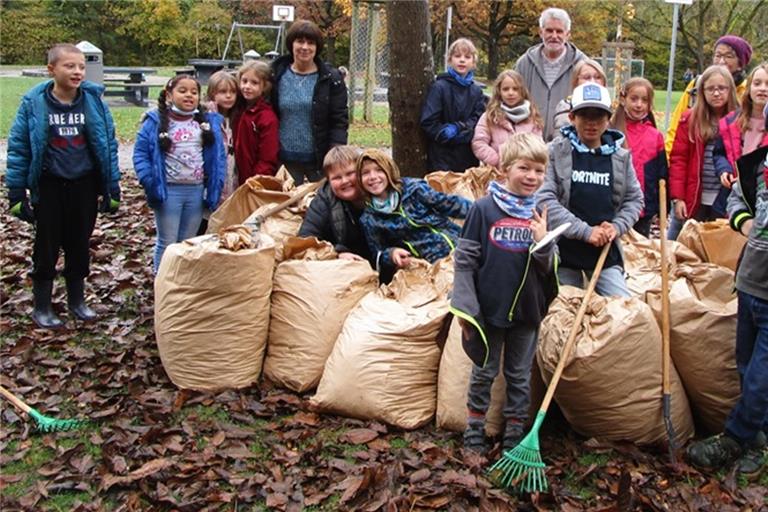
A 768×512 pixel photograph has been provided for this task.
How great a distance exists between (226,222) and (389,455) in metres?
2.12

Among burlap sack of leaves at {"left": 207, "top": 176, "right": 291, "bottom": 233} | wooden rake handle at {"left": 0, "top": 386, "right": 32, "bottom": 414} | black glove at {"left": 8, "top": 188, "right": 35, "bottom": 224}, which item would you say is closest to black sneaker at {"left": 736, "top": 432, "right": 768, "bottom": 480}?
burlap sack of leaves at {"left": 207, "top": 176, "right": 291, "bottom": 233}

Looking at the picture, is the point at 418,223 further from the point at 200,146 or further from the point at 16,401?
the point at 16,401

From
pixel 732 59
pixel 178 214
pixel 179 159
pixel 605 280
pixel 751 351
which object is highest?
pixel 732 59

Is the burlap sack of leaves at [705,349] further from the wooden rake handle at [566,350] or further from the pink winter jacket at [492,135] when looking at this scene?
the pink winter jacket at [492,135]

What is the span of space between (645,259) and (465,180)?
4.14 feet

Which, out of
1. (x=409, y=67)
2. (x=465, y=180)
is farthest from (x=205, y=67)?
(x=465, y=180)

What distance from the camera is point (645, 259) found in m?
4.18

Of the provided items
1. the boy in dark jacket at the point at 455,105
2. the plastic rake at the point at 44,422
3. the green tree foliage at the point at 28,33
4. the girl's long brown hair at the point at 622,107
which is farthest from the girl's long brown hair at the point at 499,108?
the green tree foliage at the point at 28,33

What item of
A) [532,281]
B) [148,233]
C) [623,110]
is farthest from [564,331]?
[148,233]

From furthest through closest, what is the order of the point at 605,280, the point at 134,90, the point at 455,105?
1. the point at 134,90
2. the point at 455,105
3. the point at 605,280

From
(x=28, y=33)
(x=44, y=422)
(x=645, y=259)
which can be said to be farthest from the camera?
(x=28, y=33)

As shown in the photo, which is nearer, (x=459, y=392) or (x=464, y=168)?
(x=459, y=392)

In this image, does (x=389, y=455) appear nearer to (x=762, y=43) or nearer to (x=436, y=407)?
(x=436, y=407)

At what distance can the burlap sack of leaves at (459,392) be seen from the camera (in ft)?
11.8
